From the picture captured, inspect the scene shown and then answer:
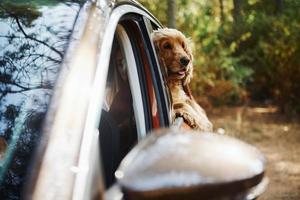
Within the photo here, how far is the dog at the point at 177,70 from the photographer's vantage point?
4.59 m

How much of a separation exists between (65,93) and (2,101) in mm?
295

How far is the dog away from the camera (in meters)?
4.59

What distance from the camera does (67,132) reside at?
1852mm

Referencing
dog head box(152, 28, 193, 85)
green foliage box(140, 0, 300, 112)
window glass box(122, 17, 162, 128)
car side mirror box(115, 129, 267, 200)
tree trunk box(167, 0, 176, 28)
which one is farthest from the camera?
green foliage box(140, 0, 300, 112)

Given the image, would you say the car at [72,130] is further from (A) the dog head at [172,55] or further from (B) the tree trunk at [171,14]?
(B) the tree trunk at [171,14]

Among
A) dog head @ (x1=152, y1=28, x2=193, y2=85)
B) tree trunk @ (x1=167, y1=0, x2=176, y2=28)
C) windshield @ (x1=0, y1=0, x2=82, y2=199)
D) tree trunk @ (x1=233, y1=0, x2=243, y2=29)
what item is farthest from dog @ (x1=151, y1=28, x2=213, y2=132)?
tree trunk @ (x1=233, y1=0, x2=243, y2=29)

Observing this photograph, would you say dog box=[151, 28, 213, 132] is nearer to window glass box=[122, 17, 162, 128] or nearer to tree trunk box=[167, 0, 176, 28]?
window glass box=[122, 17, 162, 128]

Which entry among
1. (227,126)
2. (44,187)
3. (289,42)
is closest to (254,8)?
(289,42)

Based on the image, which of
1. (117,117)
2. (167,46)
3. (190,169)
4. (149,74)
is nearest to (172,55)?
(167,46)

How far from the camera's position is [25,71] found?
221 cm

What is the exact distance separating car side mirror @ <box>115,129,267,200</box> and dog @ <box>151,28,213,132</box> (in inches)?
113

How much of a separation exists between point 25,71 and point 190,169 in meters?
0.92

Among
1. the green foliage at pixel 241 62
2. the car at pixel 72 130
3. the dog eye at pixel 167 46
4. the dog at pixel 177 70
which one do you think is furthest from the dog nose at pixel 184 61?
the green foliage at pixel 241 62

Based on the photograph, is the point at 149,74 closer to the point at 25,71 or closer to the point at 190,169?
the point at 25,71
